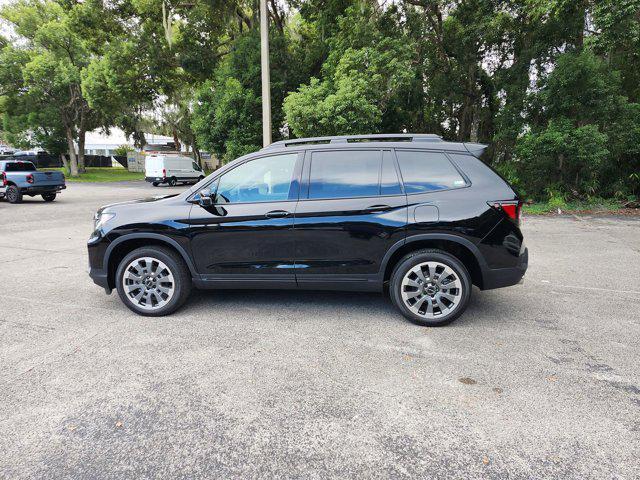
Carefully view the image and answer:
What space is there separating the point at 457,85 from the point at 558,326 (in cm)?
1583

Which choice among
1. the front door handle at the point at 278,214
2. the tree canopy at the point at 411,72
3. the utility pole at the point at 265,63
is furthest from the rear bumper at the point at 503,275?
the tree canopy at the point at 411,72

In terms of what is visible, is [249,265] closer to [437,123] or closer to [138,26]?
[437,123]

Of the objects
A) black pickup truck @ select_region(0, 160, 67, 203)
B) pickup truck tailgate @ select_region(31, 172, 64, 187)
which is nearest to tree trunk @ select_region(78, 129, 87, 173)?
black pickup truck @ select_region(0, 160, 67, 203)

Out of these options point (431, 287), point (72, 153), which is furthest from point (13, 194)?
point (72, 153)

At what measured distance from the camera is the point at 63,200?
57.2ft

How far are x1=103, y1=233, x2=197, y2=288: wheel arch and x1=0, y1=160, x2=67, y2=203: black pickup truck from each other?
14.3m

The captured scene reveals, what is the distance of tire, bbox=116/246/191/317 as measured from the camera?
4.52 meters

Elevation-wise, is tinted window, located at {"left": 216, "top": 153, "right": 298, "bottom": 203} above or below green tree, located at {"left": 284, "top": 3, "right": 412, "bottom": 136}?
below

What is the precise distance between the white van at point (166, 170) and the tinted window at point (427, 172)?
25.4 meters

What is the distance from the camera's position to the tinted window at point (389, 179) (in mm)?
4254

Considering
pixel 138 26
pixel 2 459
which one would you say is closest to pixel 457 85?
pixel 138 26

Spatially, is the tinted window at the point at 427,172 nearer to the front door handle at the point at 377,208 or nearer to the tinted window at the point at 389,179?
the tinted window at the point at 389,179

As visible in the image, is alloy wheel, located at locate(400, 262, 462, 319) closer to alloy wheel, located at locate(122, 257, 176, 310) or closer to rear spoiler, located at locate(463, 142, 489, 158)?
rear spoiler, located at locate(463, 142, 489, 158)

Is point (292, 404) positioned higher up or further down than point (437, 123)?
further down
